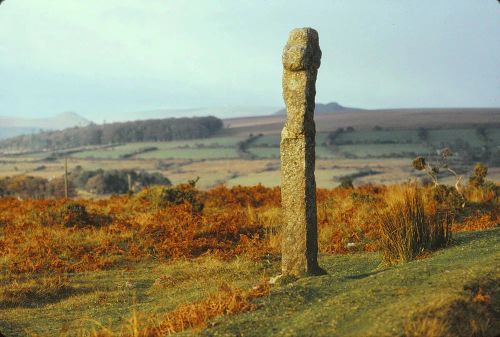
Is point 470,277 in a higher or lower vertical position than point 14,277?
higher

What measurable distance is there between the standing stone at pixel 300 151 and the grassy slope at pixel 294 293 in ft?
2.99

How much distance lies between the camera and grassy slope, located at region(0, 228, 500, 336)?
7203mm

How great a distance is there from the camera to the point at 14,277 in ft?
44.7

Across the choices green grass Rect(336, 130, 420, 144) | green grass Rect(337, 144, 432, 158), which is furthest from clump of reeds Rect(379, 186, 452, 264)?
green grass Rect(336, 130, 420, 144)

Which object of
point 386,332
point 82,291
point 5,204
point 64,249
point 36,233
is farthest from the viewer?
point 5,204

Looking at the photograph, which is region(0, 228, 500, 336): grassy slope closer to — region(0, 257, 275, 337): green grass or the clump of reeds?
region(0, 257, 275, 337): green grass

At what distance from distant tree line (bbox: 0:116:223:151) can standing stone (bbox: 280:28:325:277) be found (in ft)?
315

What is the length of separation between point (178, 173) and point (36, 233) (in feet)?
173

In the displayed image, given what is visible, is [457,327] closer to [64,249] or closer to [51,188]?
[64,249]

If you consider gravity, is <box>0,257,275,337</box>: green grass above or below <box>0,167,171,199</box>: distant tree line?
above

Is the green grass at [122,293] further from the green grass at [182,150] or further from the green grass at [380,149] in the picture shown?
the green grass at [182,150]

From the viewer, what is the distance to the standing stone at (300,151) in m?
9.99

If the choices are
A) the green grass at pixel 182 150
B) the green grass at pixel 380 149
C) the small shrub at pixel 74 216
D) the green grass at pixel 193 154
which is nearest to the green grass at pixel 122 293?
the small shrub at pixel 74 216

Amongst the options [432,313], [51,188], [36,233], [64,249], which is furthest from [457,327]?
[51,188]
